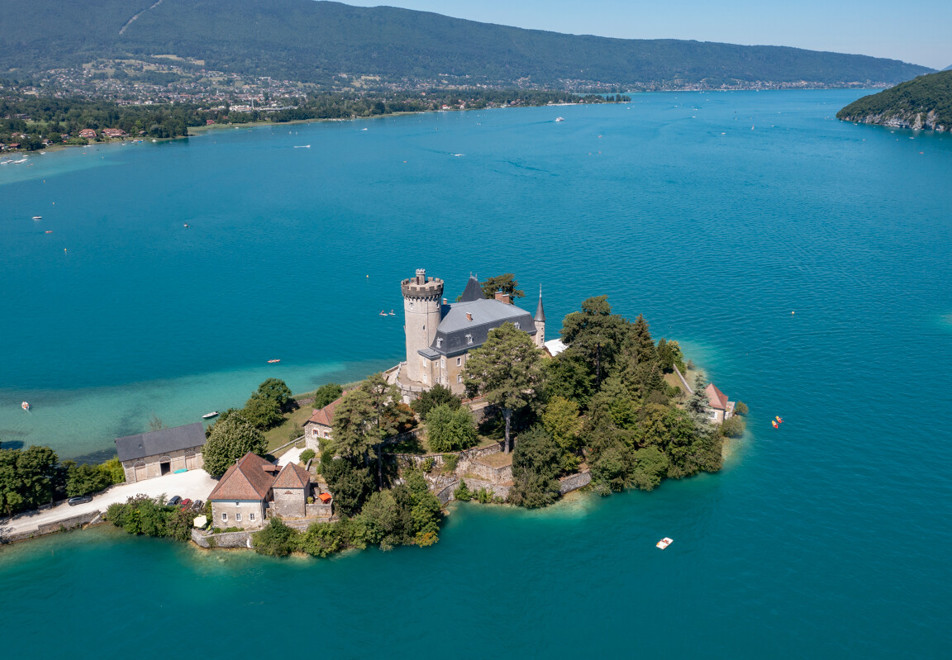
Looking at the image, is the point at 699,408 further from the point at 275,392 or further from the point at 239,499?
the point at 275,392

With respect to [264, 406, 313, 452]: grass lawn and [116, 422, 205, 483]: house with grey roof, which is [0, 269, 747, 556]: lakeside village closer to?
[116, 422, 205, 483]: house with grey roof

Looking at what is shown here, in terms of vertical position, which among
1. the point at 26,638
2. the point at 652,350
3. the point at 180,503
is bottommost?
the point at 26,638

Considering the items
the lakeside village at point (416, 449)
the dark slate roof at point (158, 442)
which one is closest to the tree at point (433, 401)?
the lakeside village at point (416, 449)

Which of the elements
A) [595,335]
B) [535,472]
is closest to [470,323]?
[595,335]

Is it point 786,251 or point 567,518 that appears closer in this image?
point 567,518

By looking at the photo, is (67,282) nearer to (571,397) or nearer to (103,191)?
(103,191)

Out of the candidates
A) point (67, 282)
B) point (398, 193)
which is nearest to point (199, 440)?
point (67, 282)

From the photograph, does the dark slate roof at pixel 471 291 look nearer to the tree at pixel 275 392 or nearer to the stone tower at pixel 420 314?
the stone tower at pixel 420 314
